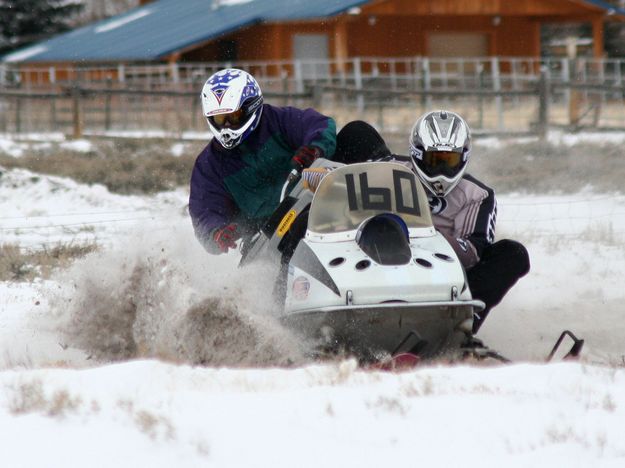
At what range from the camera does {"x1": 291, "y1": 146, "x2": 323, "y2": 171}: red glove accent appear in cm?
760

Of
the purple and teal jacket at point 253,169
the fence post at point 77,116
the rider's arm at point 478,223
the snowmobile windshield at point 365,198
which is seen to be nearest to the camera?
the snowmobile windshield at point 365,198

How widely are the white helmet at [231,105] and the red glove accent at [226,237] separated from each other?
766 mm

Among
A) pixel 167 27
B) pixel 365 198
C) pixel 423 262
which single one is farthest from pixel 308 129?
pixel 167 27

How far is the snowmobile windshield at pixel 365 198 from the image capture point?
6609mm

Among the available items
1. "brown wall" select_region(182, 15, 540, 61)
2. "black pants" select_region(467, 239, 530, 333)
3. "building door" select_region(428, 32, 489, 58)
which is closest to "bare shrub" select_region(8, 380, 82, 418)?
"black pants" select_region(467, 239, 530, 333)

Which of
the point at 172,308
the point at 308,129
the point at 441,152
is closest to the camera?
the point at 172,308

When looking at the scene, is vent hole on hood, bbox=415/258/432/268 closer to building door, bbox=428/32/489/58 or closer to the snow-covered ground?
the snow-covered ground

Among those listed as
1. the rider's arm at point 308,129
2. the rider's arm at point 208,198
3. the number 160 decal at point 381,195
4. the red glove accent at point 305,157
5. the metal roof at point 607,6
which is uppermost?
the metal roof at point 607,6

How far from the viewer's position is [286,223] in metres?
6.99

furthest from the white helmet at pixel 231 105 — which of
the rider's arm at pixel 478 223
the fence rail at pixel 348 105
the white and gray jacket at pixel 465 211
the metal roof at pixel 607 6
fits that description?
the metal roof at pixel 607 6

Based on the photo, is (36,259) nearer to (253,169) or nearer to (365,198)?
(253,169)

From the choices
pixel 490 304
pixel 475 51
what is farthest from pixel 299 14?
pixel 490 304

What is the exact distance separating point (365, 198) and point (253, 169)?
1.91m

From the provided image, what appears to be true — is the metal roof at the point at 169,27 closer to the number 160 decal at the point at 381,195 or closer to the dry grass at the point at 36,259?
the dry grass at the point at 36,259
